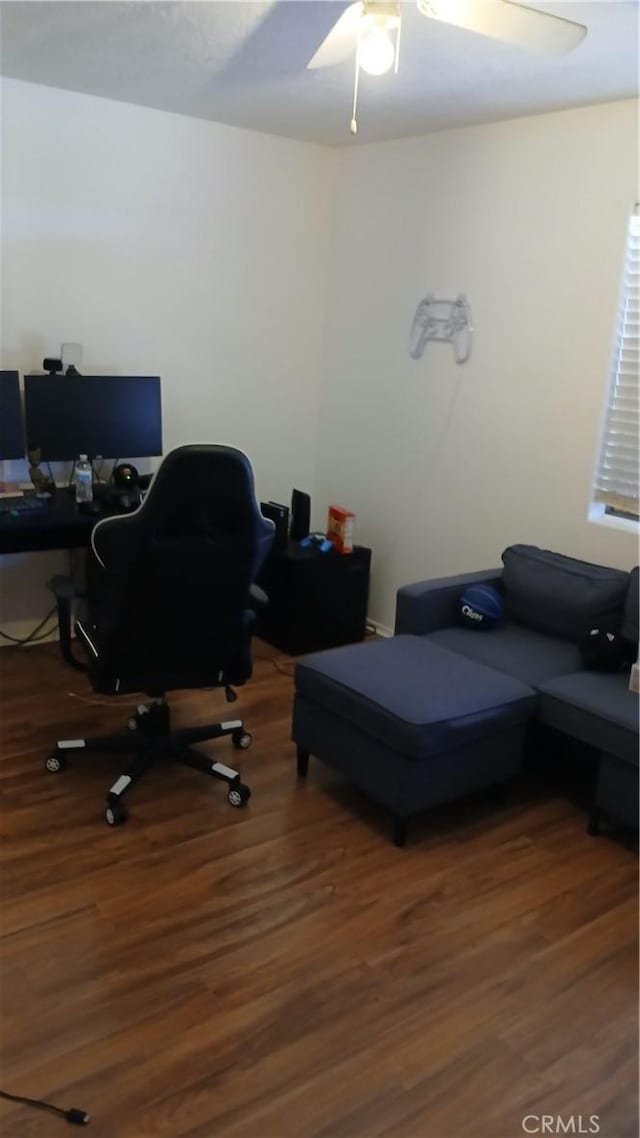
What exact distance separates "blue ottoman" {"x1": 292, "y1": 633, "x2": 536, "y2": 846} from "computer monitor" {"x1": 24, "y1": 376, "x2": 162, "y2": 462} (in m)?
1.49

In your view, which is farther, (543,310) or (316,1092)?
(543,310)

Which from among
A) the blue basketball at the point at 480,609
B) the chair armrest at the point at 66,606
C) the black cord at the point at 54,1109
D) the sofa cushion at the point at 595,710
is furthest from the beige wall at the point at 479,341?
the black cord at the point at 54,1109

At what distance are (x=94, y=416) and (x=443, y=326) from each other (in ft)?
5.23

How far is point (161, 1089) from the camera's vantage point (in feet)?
6.08

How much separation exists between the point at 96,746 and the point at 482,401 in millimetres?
2151

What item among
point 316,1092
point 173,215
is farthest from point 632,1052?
point 173,215

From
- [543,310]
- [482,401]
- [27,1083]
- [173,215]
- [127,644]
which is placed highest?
[173,215]

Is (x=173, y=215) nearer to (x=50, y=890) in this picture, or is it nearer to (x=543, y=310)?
(x=543, y=310)

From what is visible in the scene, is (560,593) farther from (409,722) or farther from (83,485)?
(83,485)

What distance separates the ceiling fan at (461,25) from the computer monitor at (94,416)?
1.83 meters

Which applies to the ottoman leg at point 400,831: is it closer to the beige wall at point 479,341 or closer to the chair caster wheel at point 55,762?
the chair caster wheel at point 55,762

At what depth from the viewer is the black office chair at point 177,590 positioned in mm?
2521

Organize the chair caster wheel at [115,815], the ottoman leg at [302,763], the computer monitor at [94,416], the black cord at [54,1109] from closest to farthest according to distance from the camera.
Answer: the black cord at [54,1109] < the chair caster wheel at [115,815] < the ottoman leg at [302,763] < the computer monitor at [94,416]

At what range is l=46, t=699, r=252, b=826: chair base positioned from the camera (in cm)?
290
